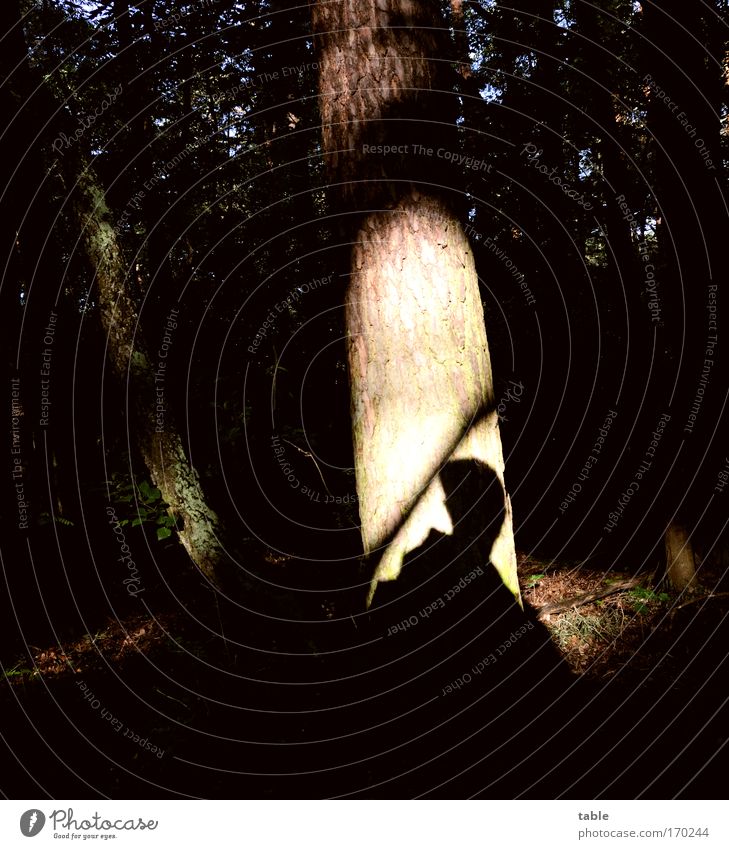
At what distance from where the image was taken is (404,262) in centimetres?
243

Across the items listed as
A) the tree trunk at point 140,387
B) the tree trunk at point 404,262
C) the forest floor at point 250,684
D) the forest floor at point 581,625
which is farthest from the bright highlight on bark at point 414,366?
the tree trunk at point 140,387

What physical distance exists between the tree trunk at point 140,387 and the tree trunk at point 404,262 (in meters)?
1.99

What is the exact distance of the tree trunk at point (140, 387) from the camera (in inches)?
155

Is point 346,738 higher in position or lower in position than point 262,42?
lower

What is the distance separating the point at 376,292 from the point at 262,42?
6.04 metres

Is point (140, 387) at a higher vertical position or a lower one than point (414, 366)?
higher

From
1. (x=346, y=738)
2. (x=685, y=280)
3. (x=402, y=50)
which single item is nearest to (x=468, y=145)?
(x=685, y=280)

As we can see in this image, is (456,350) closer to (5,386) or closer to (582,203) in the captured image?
(5,386)

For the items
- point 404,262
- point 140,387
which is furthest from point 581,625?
point 140,387

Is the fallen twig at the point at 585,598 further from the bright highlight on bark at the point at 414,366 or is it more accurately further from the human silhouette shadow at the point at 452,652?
the bright highlight on bark at the point at 414,366

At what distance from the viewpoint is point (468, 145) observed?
682 cm

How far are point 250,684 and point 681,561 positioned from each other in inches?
121

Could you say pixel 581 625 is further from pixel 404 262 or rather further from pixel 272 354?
pixel 272 354

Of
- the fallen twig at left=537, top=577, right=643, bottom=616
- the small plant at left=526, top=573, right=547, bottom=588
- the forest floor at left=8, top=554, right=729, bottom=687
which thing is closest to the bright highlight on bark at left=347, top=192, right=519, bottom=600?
the forest floor at left=8, top=554, right=729, bottom=687
